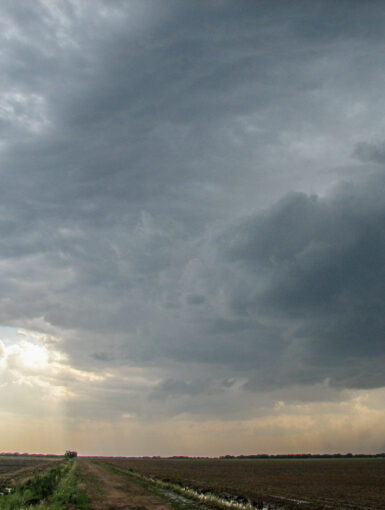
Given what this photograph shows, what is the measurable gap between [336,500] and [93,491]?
24.2 m

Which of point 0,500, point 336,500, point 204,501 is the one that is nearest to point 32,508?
point 0,500

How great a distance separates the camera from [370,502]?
38188 millimetres

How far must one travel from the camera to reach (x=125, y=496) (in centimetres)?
4222

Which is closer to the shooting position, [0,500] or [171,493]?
[0,500]

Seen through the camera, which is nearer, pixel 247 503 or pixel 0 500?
pixel 0 500

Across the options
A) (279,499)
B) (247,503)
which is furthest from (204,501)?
(279,499)

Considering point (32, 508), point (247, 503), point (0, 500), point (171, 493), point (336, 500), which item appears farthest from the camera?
point (171, 493)

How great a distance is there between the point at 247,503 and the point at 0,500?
63.1ft

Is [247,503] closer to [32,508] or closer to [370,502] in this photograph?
[370,502]

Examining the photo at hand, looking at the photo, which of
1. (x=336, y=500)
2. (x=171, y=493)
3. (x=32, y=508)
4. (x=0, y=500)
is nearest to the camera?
(x=32, y=508)

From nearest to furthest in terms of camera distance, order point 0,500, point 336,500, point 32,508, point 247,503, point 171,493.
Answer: point 32,508
point 0,500
point 247,503
point 336,500
point 171,493

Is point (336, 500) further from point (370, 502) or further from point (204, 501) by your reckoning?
point (204, 501)

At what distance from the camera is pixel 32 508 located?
2889cm

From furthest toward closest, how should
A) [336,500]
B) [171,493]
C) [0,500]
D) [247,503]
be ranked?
[171,493] → [336,500] → [247,503] → [0,500]
